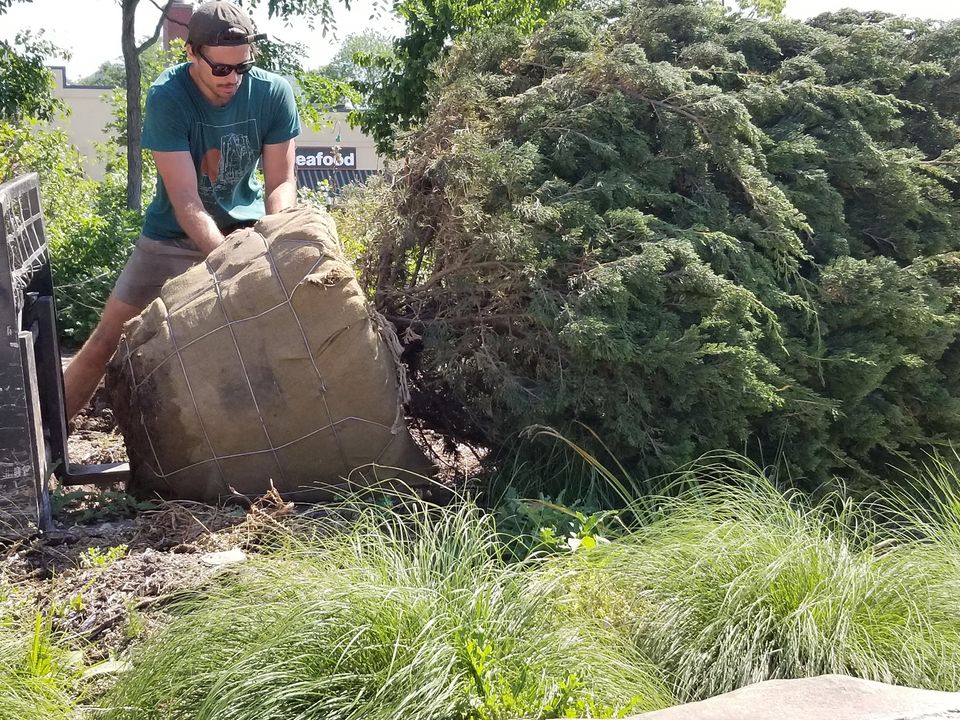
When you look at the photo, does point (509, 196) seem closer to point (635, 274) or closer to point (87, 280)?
point (635, 274)

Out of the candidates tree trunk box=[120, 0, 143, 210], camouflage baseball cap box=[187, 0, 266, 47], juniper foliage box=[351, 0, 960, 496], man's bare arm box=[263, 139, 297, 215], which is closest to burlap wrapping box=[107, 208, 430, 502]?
juniper foliage box=[351, 0, 960, 496]

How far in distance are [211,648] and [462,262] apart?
2.24 metres

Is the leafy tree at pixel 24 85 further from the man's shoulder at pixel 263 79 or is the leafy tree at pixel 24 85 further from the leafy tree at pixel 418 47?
the man's shoulder at pixel 263 79

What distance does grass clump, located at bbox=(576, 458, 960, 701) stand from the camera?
116 inches

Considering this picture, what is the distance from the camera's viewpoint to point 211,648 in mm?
2732

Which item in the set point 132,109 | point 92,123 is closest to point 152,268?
point 132,109

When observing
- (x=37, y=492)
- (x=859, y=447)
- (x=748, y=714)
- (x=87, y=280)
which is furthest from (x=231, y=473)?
(x=87, y=280)

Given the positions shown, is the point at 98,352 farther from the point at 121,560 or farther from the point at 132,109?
the point at 132,109

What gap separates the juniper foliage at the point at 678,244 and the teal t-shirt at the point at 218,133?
2.01 feet

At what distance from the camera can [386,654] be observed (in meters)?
2.66

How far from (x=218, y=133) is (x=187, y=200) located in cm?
46

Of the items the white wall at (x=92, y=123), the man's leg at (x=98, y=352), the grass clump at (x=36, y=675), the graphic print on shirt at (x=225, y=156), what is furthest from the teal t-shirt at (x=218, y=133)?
the white wall at (x=92, y=123)

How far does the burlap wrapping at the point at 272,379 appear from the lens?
4078 mm

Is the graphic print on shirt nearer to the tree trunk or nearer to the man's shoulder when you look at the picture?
the man's shoulder
